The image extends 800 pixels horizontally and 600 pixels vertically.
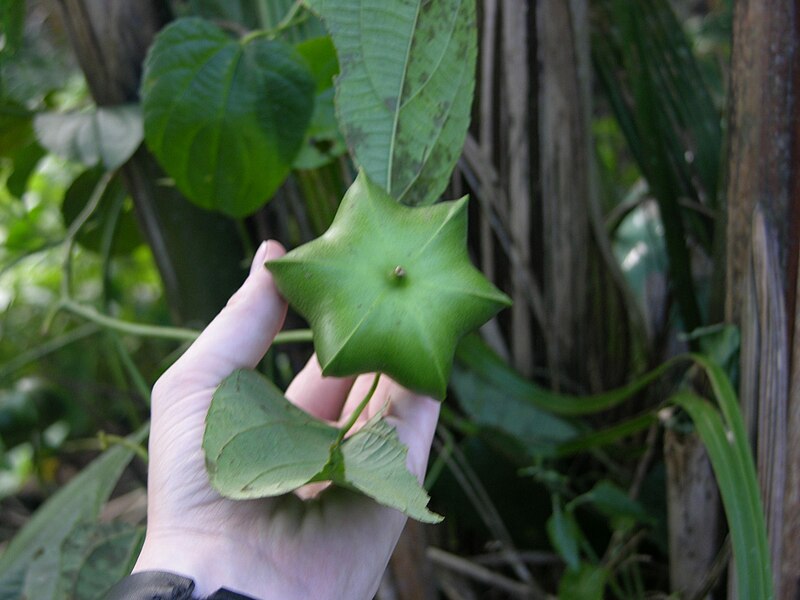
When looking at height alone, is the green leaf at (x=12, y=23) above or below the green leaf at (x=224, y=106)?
above

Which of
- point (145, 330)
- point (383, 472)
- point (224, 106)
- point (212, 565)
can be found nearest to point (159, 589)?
point (212, 565)

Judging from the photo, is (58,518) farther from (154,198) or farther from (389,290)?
(389,290)

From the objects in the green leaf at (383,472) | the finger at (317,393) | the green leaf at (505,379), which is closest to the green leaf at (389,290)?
the green leaf at (383,472)

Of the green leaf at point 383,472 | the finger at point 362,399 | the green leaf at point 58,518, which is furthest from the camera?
the green leaf at point 58,518

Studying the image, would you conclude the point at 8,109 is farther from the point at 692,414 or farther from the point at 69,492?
the point at 692,414

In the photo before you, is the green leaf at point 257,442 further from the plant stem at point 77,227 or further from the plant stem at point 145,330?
the plant stem at point 77,227

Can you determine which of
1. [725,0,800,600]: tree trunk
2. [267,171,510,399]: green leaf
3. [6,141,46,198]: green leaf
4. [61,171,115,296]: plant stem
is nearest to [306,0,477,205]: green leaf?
[267,171,510,399]: green leaf

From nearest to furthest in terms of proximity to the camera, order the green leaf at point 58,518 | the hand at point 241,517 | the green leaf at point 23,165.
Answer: the hand at point 241,517, the green leaf at point 58,518, the green leaf at point 23,165
